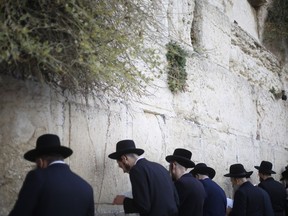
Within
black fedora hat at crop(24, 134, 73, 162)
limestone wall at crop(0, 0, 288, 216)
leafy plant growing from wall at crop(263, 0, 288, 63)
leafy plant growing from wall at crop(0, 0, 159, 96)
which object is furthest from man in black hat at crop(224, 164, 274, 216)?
leafy plant growing from wall at crop(263, 0, 288, 63)

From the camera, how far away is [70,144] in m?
4.35

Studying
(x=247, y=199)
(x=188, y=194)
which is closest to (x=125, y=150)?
(x=188, y=194)

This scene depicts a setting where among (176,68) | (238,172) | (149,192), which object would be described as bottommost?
(149,192)

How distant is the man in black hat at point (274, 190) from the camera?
6.71 metres

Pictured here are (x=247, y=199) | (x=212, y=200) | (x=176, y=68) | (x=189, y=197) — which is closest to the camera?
(x=189, y=197)

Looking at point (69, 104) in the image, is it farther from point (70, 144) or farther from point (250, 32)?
point (250, 32)

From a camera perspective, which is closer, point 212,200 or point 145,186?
point 145,186

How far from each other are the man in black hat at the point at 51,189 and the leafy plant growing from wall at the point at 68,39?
2.08 ft

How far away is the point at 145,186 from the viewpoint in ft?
13.4

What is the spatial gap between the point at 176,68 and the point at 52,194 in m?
3.21

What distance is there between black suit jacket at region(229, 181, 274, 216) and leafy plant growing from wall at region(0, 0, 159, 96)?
2396 mm

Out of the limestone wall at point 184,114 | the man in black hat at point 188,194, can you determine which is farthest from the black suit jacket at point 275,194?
the man in black hat at point 188,194

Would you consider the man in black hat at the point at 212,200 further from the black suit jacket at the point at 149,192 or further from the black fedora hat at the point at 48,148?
the black fedora hat at the point at 48,148

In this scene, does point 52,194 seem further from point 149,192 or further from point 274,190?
point 274,190
